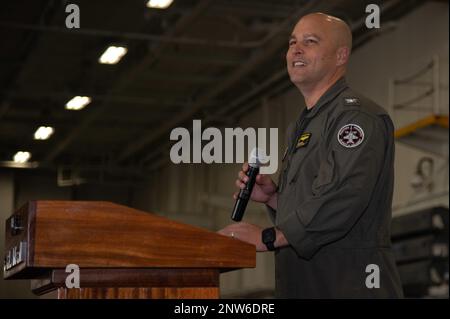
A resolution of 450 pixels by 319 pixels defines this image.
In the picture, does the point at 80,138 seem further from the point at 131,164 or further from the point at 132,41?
the point at 132,41

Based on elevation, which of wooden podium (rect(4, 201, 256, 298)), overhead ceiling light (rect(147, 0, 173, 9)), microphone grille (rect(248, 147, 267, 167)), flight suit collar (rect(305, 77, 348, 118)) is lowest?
wooden podium (rect(4, 201, 256, 298))

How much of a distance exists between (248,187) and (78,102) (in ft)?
24.9

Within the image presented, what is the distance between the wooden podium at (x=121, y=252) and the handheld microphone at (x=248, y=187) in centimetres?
25

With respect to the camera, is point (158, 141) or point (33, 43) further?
point (158, 141)

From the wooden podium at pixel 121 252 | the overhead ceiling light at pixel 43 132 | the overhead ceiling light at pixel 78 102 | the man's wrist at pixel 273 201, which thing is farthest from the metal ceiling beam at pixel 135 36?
the wooden podium at pixel 121 252

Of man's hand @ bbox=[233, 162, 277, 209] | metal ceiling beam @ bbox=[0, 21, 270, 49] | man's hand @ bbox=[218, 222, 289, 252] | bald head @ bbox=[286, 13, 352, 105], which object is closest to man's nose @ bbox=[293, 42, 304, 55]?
bald head @ bbox=[286, 13, 352, 105]

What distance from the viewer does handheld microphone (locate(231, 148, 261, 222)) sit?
1.68m

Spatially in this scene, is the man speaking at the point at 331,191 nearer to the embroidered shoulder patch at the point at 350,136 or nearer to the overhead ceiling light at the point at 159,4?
the embroidered shoulder patch at the point at 350,136

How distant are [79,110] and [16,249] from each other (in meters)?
8.26

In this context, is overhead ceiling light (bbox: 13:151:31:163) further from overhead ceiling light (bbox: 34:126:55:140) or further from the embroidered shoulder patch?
the embroidered shoulder patch

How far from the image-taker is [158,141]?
9.79 metres

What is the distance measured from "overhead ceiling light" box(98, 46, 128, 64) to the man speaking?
18.6ft

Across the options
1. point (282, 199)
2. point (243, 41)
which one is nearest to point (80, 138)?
point (243, 41)

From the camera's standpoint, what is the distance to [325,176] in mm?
1619
